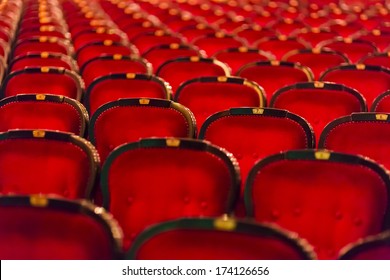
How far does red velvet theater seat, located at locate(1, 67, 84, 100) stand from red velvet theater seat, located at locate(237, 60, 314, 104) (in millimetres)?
727

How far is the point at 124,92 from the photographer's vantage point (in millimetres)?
2131

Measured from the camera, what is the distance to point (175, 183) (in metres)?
1.32

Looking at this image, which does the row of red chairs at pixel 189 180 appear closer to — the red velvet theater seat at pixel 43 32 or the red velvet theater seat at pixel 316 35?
the red velvet theater seat at pixel 43 32

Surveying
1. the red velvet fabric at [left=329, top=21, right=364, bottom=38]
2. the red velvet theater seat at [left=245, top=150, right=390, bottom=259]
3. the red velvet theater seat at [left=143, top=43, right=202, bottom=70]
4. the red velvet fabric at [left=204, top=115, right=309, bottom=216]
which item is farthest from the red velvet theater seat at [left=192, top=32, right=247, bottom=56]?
the red velvet theater seat at [left=245, top=150, right=390, bottom=259]

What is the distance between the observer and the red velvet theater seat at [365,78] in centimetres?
231

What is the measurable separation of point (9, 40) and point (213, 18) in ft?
6.52

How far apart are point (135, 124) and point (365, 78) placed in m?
1.12

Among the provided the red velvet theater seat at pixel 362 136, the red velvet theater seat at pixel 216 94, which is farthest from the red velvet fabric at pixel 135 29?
the red velvet theater seat at pixel 362 136

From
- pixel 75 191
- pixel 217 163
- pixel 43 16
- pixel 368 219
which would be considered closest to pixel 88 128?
pixel 75 191

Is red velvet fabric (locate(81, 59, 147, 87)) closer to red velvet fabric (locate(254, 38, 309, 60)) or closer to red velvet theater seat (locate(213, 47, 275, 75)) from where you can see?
red velvet theater seat (locate(213, 47, 275, 75))

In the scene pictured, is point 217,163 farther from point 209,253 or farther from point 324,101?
point 324,101

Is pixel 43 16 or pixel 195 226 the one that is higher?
pixel 195 226

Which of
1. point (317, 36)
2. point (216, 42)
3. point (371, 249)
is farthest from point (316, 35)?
point (371, 249)

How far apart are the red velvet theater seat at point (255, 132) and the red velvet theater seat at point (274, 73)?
2.68ft
